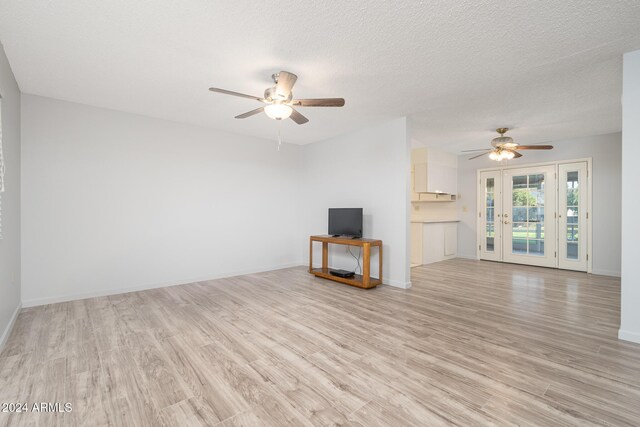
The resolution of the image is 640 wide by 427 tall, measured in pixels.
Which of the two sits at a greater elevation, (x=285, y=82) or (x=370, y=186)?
(x=285, y=82)

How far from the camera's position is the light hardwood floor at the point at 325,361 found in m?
1.67

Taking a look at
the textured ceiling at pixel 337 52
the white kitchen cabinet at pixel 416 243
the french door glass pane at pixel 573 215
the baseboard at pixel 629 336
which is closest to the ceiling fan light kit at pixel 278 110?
the textured ceiling at pixel 337 52

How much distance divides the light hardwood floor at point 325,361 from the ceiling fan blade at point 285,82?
2.33 metres

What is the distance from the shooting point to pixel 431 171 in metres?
6.38

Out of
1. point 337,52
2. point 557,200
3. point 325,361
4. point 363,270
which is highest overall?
point 337,52

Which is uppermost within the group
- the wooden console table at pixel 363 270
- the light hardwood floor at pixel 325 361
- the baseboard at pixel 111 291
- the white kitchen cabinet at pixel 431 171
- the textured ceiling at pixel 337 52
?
the textured ceiling at pixel 337 52

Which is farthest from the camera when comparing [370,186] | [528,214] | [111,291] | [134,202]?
[528,214]

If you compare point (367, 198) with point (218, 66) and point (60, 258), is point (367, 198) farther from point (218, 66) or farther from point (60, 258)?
point (60, 258)

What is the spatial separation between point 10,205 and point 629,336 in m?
5.90

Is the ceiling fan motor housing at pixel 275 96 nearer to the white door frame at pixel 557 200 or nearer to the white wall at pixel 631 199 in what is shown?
the white wall at pixel 631 199

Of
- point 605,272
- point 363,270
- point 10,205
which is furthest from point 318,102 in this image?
point 605,272

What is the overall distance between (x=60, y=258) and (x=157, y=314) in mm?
1598

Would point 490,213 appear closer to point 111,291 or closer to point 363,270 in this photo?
point 363,270

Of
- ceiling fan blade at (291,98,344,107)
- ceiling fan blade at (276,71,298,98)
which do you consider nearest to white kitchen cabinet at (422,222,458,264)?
ceiling fan blade at (291,98,344,107)
